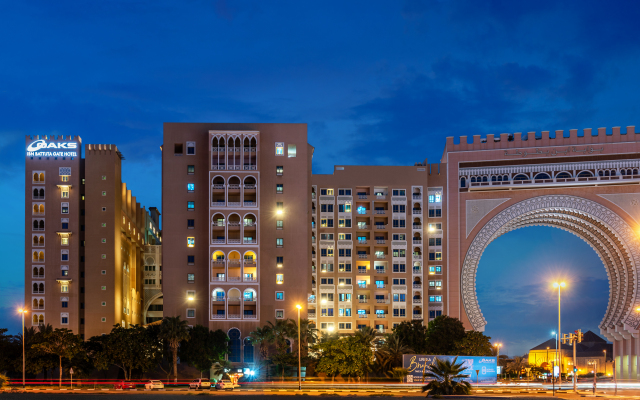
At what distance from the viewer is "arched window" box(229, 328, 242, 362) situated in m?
86.1

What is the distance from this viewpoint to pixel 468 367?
6272cm

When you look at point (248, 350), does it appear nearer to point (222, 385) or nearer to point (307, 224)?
point (307, 224)

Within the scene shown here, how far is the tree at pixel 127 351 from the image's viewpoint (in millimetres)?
73625

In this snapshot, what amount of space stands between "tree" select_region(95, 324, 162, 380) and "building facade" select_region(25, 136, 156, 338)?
2318cm

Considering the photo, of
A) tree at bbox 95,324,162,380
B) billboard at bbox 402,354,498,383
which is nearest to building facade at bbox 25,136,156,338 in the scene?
tree at bbox 95,324,162,380

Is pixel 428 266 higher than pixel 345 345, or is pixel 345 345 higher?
pixel 428 266

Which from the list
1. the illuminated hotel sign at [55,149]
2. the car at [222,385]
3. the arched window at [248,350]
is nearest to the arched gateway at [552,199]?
the arched window at [248,350]

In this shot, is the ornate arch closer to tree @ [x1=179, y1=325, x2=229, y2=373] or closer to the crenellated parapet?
the crenellated parapet

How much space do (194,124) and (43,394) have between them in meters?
48.4

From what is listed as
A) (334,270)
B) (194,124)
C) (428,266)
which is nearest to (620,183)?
(428,266)

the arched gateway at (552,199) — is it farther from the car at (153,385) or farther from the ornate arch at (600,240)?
the car at (153,385)

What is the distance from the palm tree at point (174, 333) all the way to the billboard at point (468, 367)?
2862cm

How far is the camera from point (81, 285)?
100 metres

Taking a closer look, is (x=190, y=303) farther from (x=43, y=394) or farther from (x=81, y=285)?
(x=43, y=394)
